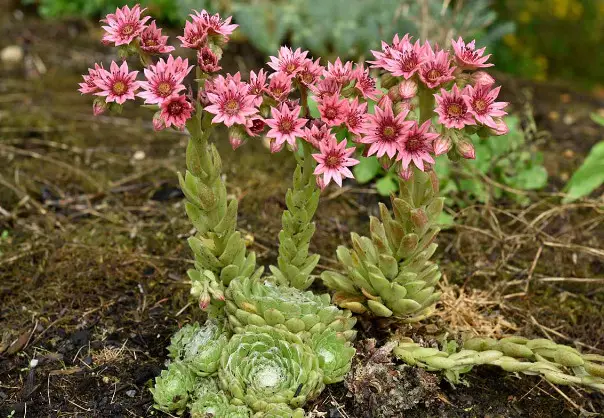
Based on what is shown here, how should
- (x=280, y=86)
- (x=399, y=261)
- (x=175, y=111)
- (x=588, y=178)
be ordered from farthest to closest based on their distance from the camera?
(x=588, y=178)
(x=399, y=261)
(x=280, y=86)
(x=175, y=111)

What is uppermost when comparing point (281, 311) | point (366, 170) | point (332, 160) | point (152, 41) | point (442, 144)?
point (152, 41)

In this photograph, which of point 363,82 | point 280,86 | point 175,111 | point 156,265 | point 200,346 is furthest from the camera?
point 156,265

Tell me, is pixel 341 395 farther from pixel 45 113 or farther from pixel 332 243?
pixel 45 113

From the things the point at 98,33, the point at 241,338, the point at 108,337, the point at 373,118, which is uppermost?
the point at 373,118

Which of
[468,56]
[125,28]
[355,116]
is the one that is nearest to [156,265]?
[125,28]

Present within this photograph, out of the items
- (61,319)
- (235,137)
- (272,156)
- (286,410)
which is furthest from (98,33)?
(286,410)

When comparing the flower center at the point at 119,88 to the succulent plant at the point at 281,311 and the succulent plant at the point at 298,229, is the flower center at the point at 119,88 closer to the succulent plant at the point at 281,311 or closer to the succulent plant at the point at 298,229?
the succulent plant at the point at 298,229

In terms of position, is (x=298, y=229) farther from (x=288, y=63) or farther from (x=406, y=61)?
(x=406, y=61)

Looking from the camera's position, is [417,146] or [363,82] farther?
[363,82]
